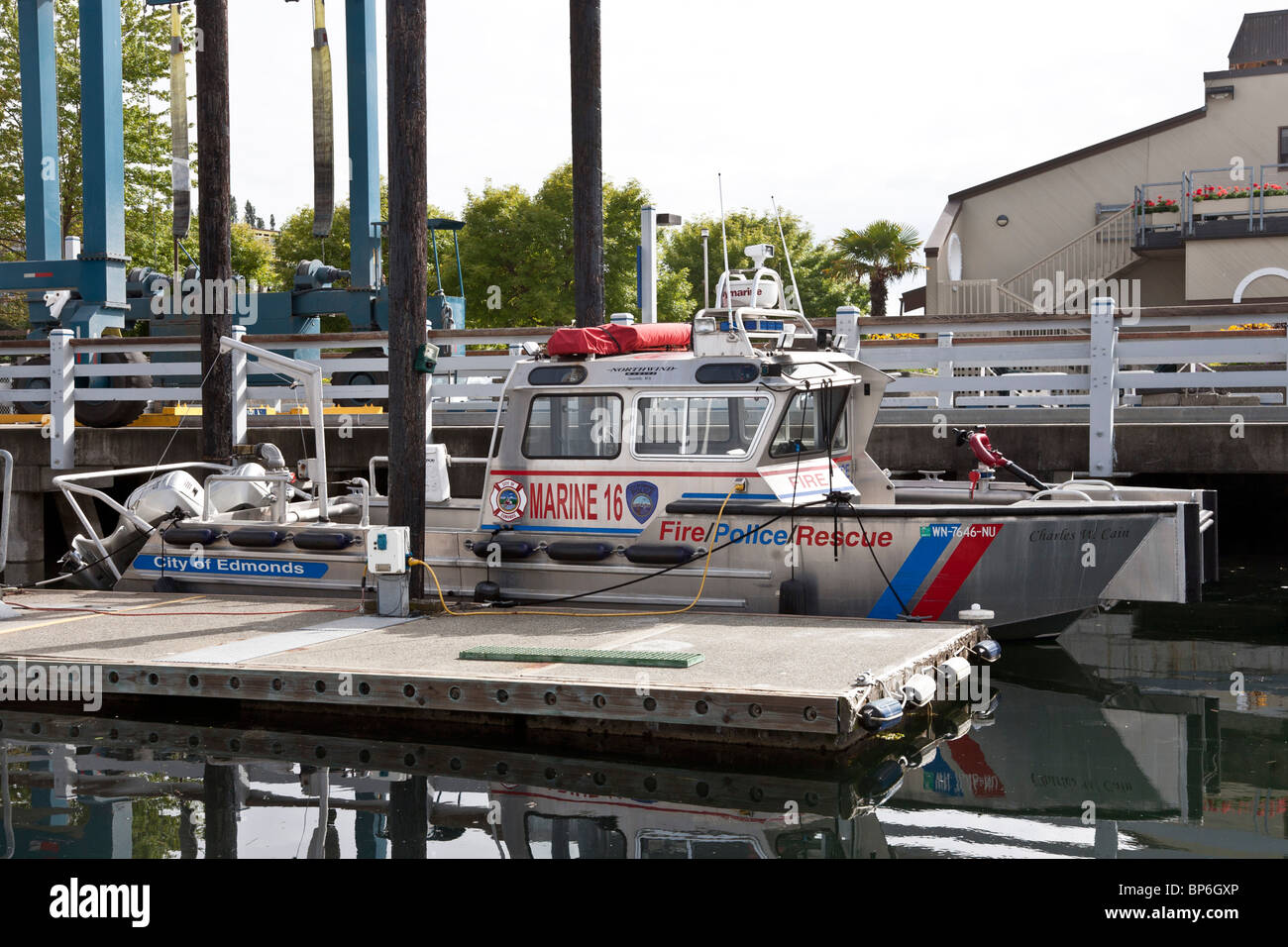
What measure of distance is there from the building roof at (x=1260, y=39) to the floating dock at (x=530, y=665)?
29545 millimetres

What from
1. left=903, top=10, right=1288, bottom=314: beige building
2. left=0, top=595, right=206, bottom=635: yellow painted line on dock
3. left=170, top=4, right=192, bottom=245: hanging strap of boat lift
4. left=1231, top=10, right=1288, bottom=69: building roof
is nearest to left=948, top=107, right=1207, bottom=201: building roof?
left=903, top=10, right=1288, bottom=314: beige building

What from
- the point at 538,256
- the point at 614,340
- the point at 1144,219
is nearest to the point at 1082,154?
the point at 1144,219

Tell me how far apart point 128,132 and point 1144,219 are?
78.8 ft

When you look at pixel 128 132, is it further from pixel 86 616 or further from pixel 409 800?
pixel 409 800

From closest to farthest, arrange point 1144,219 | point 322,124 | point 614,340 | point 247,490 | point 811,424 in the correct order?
point 811,424 → point 614,340 → point 247,490 → point 322,124 → point 1144,219

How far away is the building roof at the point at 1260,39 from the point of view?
A: 33.0 m

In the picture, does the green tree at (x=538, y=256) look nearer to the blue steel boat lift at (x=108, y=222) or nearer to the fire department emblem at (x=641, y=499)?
the blue steel boat lift at (x=108, y=222)

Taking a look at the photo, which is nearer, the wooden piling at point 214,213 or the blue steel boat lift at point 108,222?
the wooden piling at point 214,213

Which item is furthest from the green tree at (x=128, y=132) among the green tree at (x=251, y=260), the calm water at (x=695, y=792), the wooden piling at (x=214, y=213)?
the calm water at (x=695, y=792)

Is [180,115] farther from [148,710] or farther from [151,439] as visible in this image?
[148,710]

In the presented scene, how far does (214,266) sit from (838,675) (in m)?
9.31

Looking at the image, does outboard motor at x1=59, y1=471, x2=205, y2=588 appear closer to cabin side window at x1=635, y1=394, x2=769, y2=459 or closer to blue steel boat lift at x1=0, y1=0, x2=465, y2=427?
blue steel boat lift at x1=0, y1=0, x2=465, y2=427

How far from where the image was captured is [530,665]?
829 centimetres

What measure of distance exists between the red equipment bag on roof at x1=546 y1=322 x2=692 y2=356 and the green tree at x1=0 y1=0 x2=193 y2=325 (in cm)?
2437
